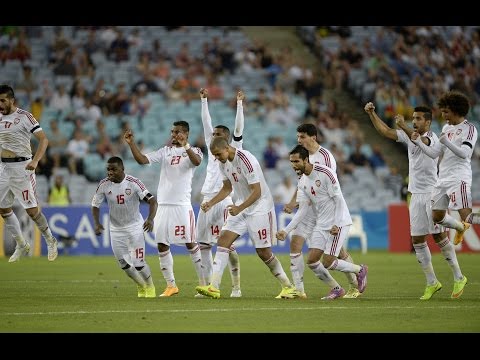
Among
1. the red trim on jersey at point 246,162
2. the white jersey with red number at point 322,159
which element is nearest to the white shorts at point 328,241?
the white jersey with red number at point 322,159

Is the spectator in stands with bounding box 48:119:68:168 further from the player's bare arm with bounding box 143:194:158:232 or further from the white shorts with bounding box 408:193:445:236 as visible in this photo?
the white shorts with bounding box 408:193:445:236

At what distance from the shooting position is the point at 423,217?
47.7 feet

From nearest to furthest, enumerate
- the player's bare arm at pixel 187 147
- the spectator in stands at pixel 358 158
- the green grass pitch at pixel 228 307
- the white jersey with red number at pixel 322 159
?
the green grass pitch at pixel 228 307 → the white jersey with red number at pixel 322 159 → the player's bare arm at pixel 187 147 → the spectator in stands at pixel 358 158

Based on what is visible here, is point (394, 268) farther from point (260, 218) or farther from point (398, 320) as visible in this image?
point (398, 320)

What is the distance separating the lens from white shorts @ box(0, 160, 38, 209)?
1602 cm

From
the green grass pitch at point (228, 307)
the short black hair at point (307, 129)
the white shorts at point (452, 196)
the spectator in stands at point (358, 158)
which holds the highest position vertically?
the spectator in stands at point (358, 158)

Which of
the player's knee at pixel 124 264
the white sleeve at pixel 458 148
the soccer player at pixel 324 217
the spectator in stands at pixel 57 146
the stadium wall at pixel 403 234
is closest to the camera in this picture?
the white sleeve at pixel 458 148

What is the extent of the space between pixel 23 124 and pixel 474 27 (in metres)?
23.8

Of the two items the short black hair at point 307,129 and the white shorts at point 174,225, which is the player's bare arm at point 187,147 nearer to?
the white shorts at point 174,225

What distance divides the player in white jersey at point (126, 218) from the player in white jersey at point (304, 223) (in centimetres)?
212

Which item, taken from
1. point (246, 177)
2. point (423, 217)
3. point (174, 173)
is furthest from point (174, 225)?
point (423, 217)

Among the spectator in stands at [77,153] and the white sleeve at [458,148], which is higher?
the spectator in stands at [77,153]

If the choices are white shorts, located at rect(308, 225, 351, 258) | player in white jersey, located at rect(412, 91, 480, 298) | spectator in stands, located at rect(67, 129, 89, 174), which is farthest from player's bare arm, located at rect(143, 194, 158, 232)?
spectator in stands, located at rect(67, 129, 89, 174)

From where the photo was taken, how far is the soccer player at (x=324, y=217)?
14023mm
